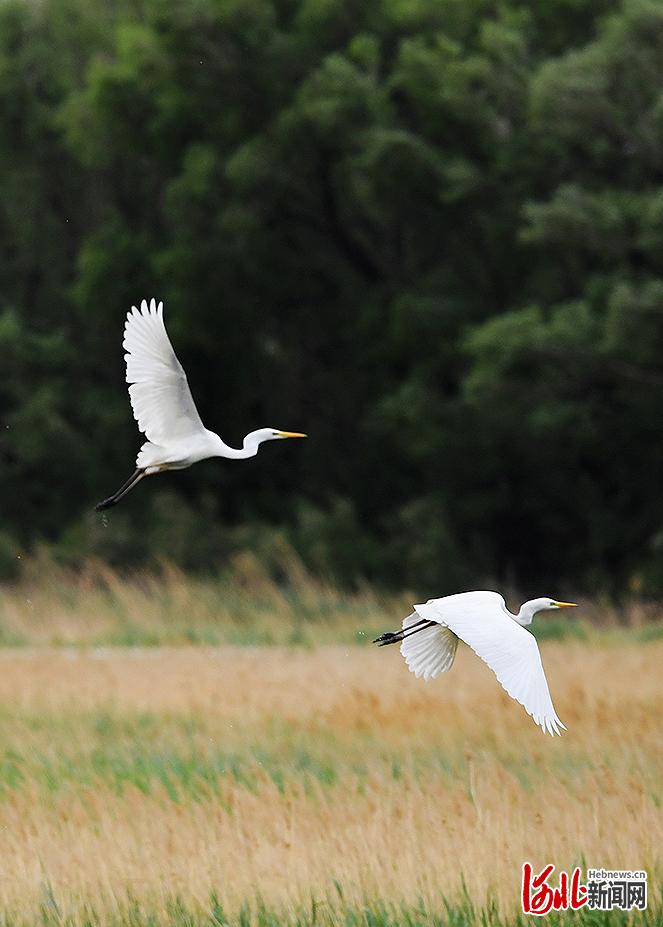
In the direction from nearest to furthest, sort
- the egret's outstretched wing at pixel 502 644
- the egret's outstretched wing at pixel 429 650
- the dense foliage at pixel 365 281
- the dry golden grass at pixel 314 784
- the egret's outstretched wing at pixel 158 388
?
the egret's outstretched wing at pixel 502 644 → the egret's outstretched wing at pixel 158 388 → the egret's outstretched wing at pixel 429 650 → the dry golden grass at pixel 314 784 → the dense foliage at pixel 365 281

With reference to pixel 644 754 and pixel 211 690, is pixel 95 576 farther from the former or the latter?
pixel 644 754

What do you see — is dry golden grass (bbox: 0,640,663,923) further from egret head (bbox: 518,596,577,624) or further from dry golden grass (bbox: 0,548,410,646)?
dry golden grass (bbox: 0,548,410,646)

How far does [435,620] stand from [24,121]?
20714mm

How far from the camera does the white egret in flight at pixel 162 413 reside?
203 inches

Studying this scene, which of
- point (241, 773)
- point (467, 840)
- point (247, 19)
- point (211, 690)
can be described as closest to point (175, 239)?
point (247, 19)

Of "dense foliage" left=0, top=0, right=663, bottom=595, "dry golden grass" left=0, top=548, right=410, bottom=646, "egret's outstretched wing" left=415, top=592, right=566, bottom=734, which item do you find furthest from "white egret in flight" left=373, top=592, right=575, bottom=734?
"dense foliage" left=0, top=0, right=663, bottom=595

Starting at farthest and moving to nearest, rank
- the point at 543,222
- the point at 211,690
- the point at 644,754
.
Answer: the point at 543,222 → the point at 211,690 → the point at 644,754

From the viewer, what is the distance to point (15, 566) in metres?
22.6

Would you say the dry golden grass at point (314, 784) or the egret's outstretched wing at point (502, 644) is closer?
the egret's outstretched wing at point (502, 644)

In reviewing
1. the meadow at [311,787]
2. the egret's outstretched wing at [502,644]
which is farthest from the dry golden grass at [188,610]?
the egret's outstretched wing at [502,644]

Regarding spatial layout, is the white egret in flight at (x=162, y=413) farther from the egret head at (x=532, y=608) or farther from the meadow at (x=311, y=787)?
the meadow at (x=311, y=787)

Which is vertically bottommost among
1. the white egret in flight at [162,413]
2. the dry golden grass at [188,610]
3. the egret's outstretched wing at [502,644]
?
the egret's outstretched wing at [502,644]

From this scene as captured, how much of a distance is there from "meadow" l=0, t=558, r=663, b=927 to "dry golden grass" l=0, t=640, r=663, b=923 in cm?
2

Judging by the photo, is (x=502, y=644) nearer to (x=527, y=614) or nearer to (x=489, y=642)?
(x=489, y=642)
